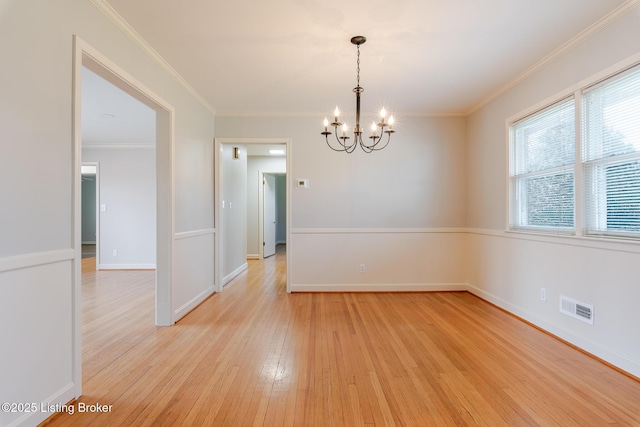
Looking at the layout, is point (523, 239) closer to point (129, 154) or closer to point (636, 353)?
point (636, 353)

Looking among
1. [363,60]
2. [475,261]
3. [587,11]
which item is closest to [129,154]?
[363,60]

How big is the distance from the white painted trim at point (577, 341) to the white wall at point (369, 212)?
0.99 m

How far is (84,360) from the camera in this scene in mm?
2354

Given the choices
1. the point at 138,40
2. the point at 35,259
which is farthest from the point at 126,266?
the point at 35,259

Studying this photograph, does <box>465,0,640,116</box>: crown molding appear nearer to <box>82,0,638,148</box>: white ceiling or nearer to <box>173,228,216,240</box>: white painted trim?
<box>82,0,638,148</box>: white ceiling

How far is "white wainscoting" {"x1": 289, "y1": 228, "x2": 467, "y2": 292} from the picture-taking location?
442cm

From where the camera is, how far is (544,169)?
120 inches

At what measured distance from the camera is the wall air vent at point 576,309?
247 cm

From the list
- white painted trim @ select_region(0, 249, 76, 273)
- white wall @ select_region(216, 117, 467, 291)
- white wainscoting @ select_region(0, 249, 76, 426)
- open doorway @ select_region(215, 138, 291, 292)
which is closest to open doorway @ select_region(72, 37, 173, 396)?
white painted trim @ select_region(0, 249, 76, 273)

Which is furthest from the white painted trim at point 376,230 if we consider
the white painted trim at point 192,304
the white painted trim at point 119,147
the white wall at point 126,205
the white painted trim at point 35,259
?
the white painted trim at point 119,147

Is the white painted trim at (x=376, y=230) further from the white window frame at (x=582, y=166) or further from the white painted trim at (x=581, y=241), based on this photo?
the white window frame at (x=582, y=166)

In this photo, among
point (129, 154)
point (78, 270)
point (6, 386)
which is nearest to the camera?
point (6, 386)

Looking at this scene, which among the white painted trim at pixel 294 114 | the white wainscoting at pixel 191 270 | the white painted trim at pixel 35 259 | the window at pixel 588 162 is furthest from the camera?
the white painted trim at pixel 294 114

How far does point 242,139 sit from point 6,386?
137 inches
